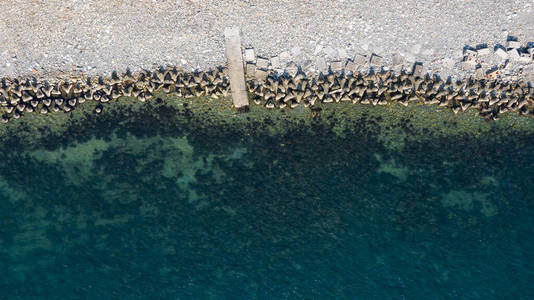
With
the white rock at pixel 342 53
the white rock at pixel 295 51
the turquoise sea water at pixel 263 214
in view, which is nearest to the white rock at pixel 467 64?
the turquoise sea water at pixel 263 214

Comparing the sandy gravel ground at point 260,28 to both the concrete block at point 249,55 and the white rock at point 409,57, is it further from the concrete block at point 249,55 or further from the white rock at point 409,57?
the concrete block at point 249,55

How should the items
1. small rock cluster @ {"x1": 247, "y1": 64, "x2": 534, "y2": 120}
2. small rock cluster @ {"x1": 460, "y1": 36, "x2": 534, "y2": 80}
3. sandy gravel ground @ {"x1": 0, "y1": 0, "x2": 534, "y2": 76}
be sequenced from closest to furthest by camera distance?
sandy gravel ground @ {"x1": 0, "y1": 0, "x2": 534, "y2": 76} < small rock cluster @ {"x1": 460, "y1": 36, "x2": 534, "y2": 80} < small rock cluster @ {"x1": 247, "y1": 64, "x2": 534, "y2": 120}

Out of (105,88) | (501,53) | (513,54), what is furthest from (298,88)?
(513,54)

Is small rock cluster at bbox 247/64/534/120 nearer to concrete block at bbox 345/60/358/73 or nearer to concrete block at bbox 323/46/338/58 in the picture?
concrete block at bbox 345/60/358/73

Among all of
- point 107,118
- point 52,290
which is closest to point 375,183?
point 107,118

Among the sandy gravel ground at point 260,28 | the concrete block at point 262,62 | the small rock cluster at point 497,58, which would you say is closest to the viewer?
the sandy gravel ground at point 260,28

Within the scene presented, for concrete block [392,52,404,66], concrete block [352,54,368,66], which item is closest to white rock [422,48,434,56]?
concrete block [392,52,404,66]
